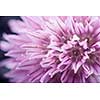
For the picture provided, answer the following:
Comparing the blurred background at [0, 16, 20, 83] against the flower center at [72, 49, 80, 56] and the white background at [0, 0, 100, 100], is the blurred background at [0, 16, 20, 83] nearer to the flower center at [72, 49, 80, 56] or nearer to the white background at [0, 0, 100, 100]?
the white background at [0, 0, 100, 100]

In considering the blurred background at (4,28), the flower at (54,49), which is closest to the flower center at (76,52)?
the flower at (54,49)

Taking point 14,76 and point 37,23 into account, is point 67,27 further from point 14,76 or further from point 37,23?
point 14,76
